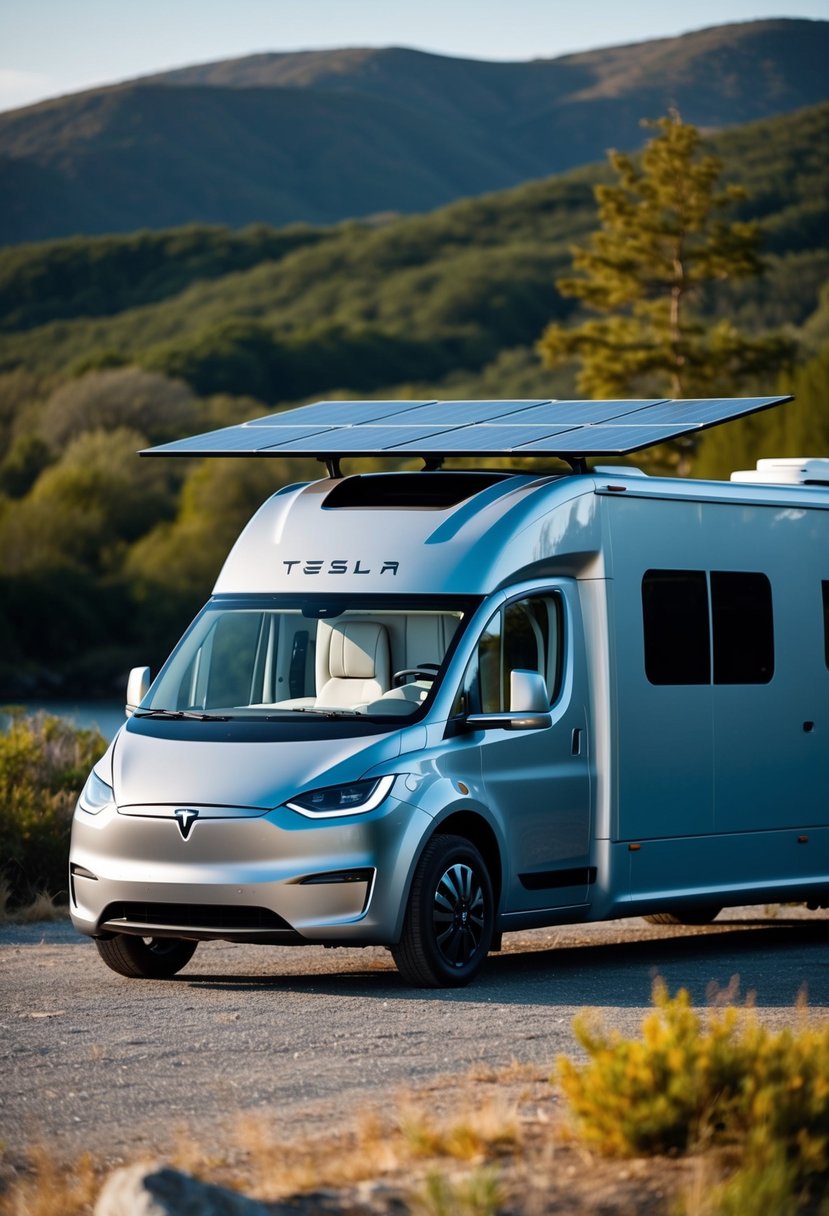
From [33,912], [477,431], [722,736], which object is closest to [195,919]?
[477,431]

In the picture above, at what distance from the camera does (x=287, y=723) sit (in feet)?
34.7

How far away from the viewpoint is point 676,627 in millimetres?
12102

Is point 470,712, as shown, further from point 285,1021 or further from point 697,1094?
point 697,1094

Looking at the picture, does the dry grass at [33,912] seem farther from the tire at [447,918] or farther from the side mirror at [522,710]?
the side mirror at [522,710]

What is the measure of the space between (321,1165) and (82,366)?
13099 cm

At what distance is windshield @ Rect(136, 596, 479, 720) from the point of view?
1102cm

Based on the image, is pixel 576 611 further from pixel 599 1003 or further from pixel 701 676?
pixel 599 1003

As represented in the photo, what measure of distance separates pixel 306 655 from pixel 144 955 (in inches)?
72.6

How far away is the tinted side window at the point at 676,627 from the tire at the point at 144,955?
9.87 feet

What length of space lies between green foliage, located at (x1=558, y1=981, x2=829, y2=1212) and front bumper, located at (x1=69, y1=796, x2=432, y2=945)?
12.9 ft

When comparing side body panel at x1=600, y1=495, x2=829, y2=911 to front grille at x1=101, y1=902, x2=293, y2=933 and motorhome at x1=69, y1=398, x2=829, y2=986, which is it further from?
front grille at x1=101, y1=902, x2=293, y2=933

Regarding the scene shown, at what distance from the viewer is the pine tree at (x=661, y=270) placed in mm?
58438

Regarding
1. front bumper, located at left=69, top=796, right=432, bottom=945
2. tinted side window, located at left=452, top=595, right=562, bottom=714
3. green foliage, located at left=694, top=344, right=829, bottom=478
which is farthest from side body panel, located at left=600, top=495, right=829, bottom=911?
green foliage, located at left=694, top=344, right=829, bottom=478

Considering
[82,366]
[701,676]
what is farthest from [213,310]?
[701,676]
